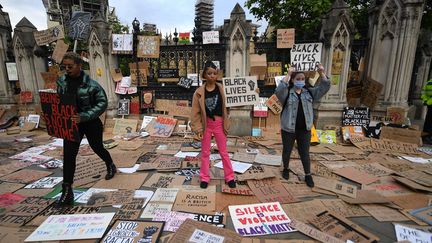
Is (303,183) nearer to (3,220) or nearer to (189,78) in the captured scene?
(3,220)

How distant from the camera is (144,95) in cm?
711

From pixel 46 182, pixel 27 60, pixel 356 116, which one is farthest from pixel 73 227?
pixel 27 60

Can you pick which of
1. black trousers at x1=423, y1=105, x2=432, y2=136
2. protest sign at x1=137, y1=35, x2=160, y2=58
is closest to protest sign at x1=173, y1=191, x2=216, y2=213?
protest sign at x1=137, y1=35, x2=160, y2=58

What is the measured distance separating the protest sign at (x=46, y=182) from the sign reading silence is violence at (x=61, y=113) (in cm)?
124

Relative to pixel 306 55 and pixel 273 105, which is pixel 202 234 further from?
pixel 306 55

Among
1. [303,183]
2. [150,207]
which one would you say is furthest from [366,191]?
[150,207]

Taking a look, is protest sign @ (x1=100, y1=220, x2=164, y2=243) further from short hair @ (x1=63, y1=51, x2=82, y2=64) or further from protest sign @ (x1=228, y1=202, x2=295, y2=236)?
short hair @ (x1=63, y1=51, x2=82, y2=64)

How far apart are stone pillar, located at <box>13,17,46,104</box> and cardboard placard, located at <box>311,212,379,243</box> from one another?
9.47 meters

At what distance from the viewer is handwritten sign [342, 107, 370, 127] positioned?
6137 millimetres

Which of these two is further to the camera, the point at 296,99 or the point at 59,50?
the point at 59,50

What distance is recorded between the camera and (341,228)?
2541mm

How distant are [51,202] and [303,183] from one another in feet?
12.5

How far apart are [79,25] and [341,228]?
8028mm

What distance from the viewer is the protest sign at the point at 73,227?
2.36 meters
